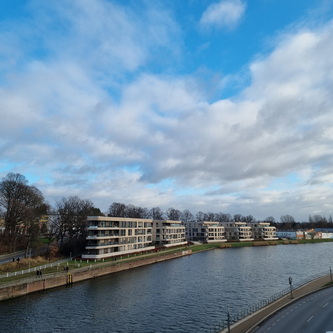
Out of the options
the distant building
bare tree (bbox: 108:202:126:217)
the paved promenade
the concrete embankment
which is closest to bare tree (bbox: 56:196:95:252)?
the distant building

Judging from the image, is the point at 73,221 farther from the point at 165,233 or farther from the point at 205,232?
the point at 205,232

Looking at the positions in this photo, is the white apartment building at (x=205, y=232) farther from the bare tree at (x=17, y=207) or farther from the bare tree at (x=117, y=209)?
the bare tree at (x=17, y=207)

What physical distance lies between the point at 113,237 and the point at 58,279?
113 ft

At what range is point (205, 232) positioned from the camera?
556 ft

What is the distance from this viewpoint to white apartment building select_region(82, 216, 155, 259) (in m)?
83.6

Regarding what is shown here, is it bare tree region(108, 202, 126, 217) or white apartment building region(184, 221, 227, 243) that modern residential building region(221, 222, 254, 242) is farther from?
bare tree region(108, 202, 126, 217)

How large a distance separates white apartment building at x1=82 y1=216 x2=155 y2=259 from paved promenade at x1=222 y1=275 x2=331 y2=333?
53.9m

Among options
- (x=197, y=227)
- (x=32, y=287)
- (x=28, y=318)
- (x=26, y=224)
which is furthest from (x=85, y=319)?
(x=197, y=227)

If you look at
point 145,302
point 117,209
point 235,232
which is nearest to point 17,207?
point 145,302

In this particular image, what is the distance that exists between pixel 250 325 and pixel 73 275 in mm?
40976

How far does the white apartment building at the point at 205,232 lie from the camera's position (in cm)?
16950

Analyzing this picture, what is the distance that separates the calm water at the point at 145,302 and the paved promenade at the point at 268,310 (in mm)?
5112

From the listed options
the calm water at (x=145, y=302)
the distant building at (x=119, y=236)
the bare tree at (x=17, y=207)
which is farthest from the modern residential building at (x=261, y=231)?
the bare tree at (x=17, y=207)

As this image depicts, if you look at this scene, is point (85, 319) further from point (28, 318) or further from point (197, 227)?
point (197, 227)
